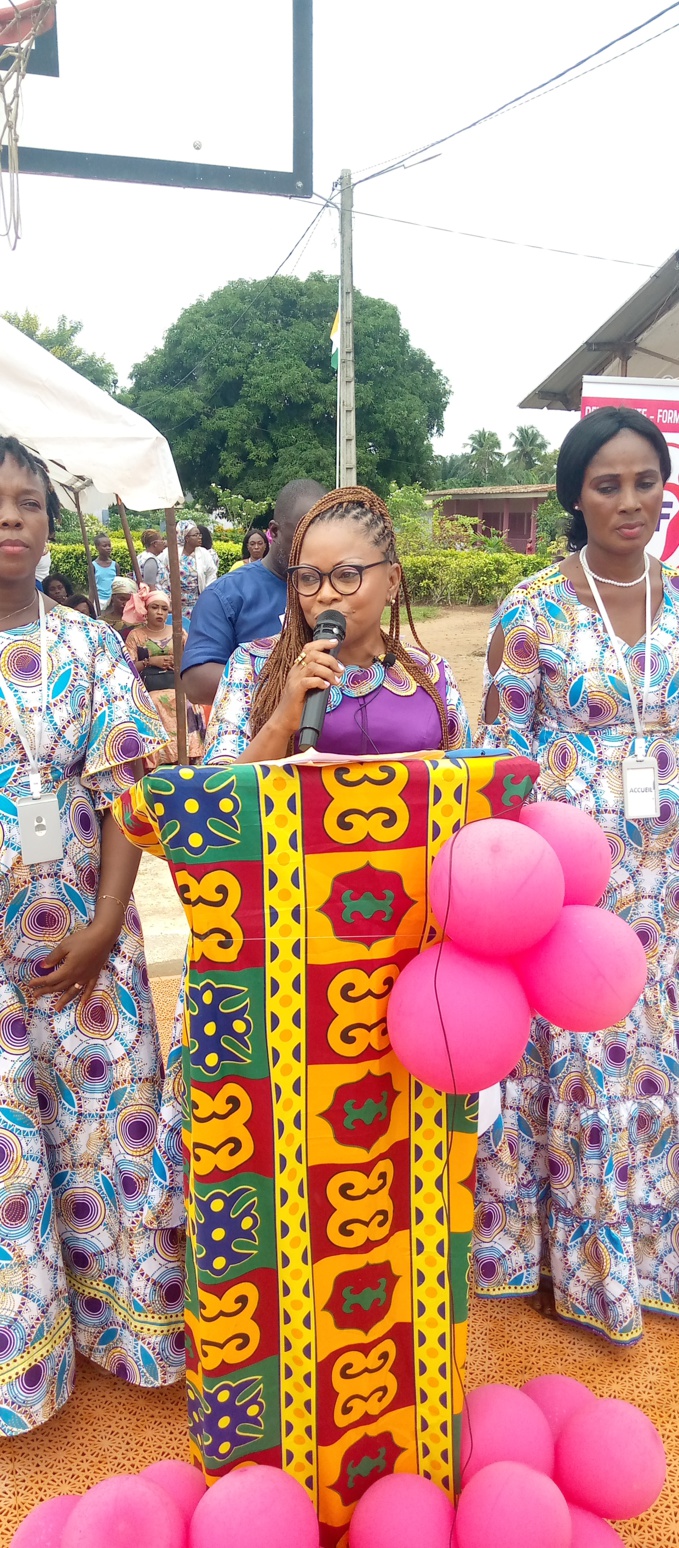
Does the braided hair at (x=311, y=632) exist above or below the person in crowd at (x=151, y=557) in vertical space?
below

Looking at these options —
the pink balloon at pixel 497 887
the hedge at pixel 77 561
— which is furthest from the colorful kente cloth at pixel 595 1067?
the hedge at pixel 77 561

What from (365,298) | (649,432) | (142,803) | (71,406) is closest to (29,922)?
(142,803)

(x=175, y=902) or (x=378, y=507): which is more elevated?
(x=378, y=507)

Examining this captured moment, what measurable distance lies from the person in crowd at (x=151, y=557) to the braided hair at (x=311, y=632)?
8.82 m

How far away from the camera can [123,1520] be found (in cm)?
133

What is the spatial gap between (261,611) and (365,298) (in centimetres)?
2431

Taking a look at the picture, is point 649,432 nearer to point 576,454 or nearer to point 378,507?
point 576,454

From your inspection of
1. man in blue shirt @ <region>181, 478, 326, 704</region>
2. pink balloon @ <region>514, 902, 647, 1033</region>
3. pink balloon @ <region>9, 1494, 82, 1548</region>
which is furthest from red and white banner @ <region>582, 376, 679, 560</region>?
pink balloon @ <region>9, 1494, 82, 1548</region>

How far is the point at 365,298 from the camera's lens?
24500 mm

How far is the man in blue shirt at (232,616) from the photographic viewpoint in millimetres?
3031

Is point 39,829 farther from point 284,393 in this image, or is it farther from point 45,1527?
point 284,393

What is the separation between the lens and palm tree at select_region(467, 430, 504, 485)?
187 feet

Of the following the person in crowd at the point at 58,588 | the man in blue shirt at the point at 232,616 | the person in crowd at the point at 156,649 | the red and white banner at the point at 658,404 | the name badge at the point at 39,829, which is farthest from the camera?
the person in crowd at the point at 156,649

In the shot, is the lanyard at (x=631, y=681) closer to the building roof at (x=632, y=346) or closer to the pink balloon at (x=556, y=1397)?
the pink balloon at (x=556, y=1397)
